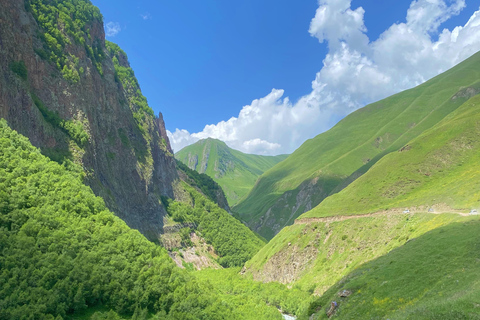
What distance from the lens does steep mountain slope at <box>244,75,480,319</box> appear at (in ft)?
201

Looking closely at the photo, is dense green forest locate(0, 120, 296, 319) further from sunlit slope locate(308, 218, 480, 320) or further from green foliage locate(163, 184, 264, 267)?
green foliage locate(163, 184, 264, 267)

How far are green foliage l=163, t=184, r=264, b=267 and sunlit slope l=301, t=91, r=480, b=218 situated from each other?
6389 centimetres

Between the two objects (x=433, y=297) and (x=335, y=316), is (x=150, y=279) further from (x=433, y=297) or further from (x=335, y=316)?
(x=433, y=297)

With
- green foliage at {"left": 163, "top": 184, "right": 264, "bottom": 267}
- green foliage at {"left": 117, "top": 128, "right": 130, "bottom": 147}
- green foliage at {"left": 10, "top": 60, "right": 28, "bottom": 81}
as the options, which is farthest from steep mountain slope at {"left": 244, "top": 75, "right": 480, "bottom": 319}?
green foliage at {"left": 10, "top": 60, "right": 28, "bottom": 81}

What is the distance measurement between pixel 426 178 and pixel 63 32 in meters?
129

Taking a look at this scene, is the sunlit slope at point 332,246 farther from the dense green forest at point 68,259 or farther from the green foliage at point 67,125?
the green foliage at point 67,125

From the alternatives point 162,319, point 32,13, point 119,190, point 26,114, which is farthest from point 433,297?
point 32,13

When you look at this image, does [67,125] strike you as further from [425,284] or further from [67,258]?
Result: [425,284]

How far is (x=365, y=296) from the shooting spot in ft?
123

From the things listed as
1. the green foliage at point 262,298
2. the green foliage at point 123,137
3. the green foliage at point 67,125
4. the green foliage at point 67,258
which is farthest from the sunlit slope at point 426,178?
the green foliage at point 123,137

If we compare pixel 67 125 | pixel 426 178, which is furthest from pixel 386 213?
pixel 67 125

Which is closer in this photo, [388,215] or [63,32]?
[388,215]

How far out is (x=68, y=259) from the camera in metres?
51.8

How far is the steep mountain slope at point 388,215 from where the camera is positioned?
6124 cm
